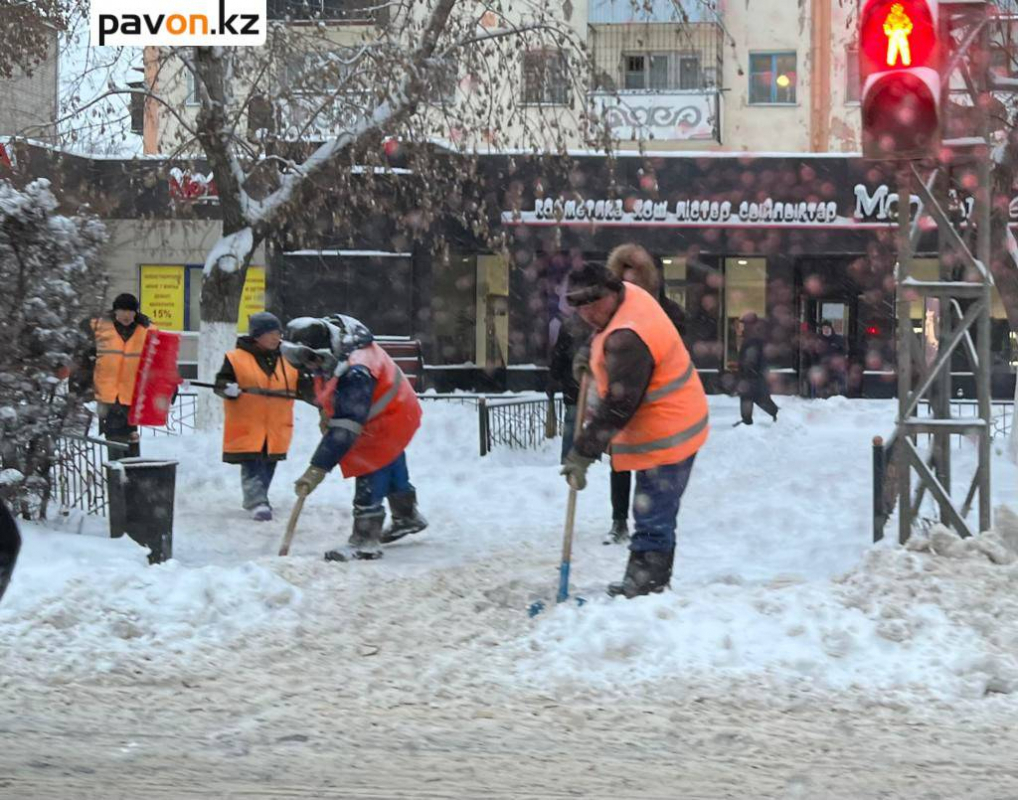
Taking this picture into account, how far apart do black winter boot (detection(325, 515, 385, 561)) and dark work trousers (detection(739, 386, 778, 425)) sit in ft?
→ 32.0

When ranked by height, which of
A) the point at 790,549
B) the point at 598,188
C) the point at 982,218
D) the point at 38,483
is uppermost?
the point at 598,188

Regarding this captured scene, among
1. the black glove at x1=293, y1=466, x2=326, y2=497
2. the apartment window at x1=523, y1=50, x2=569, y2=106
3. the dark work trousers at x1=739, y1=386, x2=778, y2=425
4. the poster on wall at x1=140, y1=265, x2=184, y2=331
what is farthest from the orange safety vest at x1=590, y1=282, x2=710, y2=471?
the poster on wall at x1=140, y1=265, x2=184, y2=331

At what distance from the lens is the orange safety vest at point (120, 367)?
10688 mm

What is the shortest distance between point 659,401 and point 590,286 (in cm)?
60

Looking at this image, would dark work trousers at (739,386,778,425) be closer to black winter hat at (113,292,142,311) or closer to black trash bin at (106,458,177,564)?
black winter hat at (113,292,142,311)

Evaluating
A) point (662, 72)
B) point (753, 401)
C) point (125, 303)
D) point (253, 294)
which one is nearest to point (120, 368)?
point (125, 303)

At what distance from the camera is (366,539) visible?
8.52 m

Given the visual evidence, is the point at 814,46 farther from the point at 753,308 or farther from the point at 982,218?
the point at 982,218

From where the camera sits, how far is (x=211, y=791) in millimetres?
4137

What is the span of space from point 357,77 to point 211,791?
447 inches

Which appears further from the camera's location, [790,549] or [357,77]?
[357,77]

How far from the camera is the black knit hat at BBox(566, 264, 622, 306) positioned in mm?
6430

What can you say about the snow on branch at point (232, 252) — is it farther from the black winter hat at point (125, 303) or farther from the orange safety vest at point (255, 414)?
the orange safety vest at point (255, 414)

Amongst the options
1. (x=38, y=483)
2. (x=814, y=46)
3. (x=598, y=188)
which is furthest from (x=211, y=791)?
(x=814, y=46)
